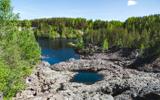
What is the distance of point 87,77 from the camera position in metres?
99.9

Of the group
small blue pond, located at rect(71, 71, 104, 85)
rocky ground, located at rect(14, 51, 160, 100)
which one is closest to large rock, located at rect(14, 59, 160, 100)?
rocky ground, located at rect(14, 51, 160, 100)

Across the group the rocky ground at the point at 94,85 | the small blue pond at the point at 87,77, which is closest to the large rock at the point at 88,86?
the rocky ground at the point at 94,85

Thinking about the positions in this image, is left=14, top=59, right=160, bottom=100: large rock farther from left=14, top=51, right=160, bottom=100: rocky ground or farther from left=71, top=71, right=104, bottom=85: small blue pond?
left=71, top=71, right=104, bottom=85: small blue pond

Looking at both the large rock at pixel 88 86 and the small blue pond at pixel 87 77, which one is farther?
the small blue pond at pixel 87 77

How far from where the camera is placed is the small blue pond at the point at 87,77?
3617 inches

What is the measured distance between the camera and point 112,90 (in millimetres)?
63906

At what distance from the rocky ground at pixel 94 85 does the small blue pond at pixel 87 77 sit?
1.73 metres

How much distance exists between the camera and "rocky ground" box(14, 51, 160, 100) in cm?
5706

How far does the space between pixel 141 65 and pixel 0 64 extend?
245 feet

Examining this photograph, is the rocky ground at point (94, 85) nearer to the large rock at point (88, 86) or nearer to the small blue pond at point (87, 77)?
the large rock at point (88, 86)

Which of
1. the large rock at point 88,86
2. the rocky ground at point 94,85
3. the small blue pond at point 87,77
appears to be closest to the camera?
the rocky ground at point 94,85

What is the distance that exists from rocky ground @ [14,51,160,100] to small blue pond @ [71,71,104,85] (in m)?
1.73

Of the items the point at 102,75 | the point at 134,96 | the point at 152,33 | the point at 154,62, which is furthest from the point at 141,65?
the point at 152,33

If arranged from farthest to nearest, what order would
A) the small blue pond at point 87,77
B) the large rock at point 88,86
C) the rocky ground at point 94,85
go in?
the small blue pond at point 87,77 → the large rock at point 88,86 → the rocky ground at point 94,85
